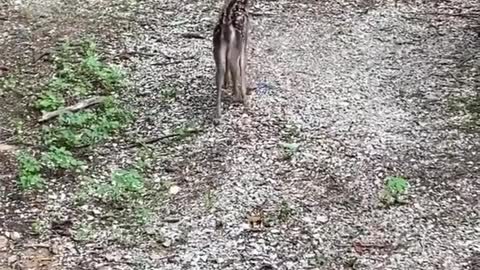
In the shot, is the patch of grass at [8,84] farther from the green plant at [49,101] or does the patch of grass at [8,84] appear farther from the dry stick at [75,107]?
the dry stick at [75,107]

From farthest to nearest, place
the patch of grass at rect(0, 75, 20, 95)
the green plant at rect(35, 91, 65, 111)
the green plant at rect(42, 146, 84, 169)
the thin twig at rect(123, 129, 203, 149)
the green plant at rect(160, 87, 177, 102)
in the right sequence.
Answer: the patch of grass at rect(0, 75, 20, 95) < the green plant at rect(160, 87, 177, 102) < the green plant at rect(35, 91, 65, 111) < the thin twig at rect(123, 129, 203, 149) < the green plant at rect(42, 146, 84, 169)

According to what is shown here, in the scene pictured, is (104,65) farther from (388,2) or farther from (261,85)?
(388,2)

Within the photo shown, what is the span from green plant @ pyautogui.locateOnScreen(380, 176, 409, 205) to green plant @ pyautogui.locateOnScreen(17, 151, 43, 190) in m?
1.92

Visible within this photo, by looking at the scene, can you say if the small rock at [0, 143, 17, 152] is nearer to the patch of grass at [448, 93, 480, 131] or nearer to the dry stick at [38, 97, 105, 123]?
the dry stick at [38, 97, 105, 123]

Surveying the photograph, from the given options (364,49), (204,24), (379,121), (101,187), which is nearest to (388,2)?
(364,49)

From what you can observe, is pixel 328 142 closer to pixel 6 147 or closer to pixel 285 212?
pixel 285 212

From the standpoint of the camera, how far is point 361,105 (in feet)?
19.0

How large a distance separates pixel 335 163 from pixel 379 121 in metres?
0.57

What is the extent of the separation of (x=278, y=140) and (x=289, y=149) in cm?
13

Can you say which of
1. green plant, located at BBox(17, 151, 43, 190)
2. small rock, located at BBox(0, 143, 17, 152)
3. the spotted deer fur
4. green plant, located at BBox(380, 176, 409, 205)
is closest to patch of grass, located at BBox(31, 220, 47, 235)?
green plant, located at BBox(17, 151, 43, 190)

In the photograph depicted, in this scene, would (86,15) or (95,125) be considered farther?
(86,15)

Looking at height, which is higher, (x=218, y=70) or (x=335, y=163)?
(x=218, y=70)

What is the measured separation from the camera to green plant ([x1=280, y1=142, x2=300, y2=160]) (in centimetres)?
529

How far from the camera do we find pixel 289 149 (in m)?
5.34
